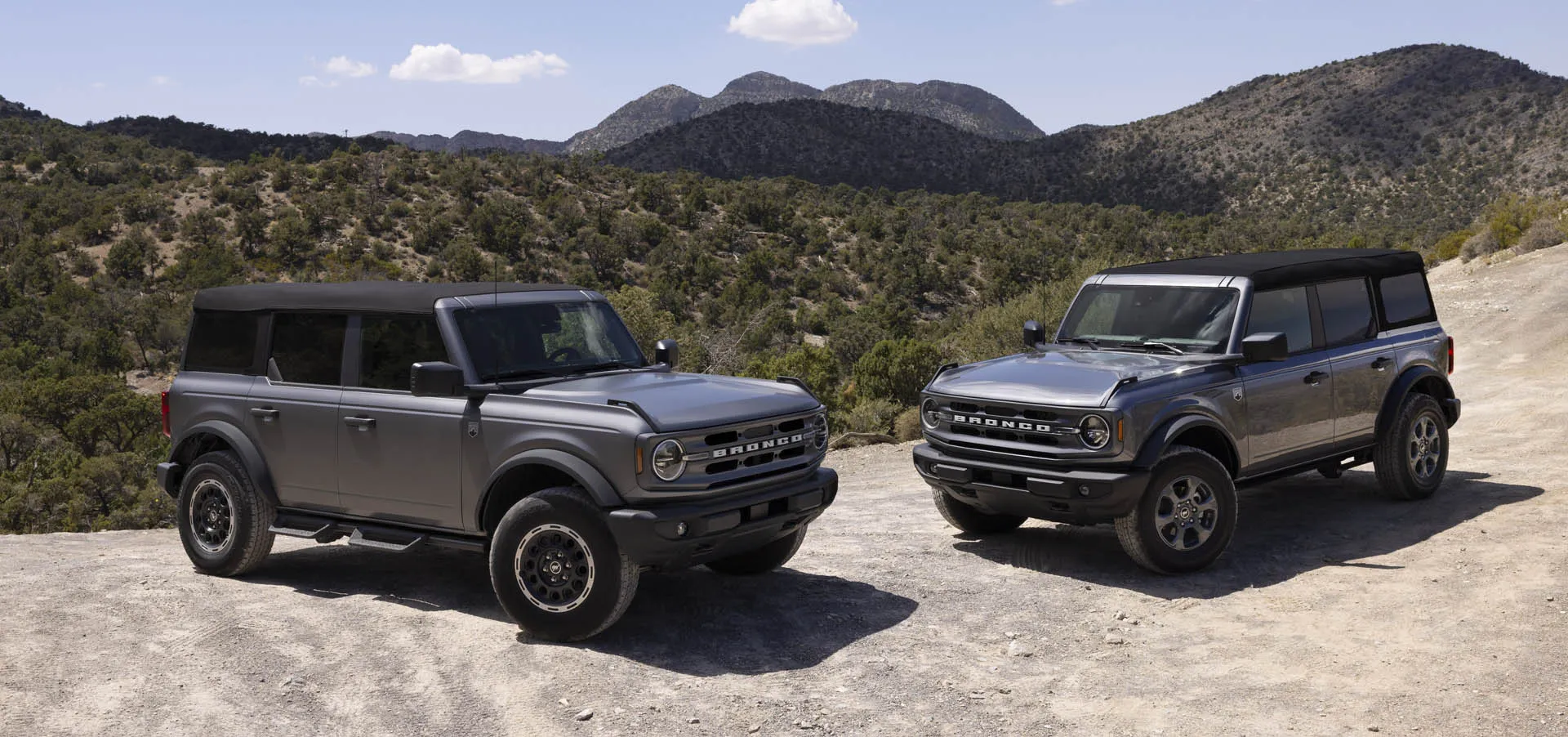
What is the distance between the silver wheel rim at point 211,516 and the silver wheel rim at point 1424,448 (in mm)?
8741

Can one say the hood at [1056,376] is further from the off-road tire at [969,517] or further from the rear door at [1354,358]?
the rear door at [1354,358]

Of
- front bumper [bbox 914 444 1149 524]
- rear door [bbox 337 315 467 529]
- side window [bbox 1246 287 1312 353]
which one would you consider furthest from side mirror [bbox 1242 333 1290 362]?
rear door [bbox 337 315 467 529]

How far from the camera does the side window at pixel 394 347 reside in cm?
719

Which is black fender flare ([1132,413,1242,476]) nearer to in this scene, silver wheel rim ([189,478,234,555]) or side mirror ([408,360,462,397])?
side mirror ([408,360,462,397])

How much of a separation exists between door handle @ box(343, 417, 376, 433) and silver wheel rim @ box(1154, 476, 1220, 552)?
192 inches

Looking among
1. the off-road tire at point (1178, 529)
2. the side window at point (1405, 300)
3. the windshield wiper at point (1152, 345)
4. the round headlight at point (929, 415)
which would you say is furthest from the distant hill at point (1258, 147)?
the round headlight at point (929, 415)

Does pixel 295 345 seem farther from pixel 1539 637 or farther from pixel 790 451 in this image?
pixel 1539 637

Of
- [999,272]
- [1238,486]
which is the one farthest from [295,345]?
[999,272]

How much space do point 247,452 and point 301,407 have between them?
56cm

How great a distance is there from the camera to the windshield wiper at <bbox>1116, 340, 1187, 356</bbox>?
865 cm

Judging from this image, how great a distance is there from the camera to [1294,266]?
908 cm

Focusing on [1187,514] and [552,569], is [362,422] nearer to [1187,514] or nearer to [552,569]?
[552,569]

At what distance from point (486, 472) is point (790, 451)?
170 cm

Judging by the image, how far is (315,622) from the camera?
692cm
